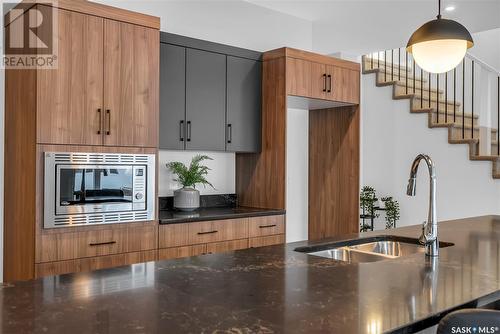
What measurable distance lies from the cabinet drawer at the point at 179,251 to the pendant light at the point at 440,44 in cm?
197

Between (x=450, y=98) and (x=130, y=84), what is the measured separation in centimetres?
530

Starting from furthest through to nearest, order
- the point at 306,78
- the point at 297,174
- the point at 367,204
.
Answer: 1. the point at 367,204
2. the point at 297,174
3. the point at 306,78

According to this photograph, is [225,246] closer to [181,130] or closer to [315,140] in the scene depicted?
[181,130]

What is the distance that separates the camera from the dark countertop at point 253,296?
3.57ft

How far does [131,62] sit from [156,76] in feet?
0.67

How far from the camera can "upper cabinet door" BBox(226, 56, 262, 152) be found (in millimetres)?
3934

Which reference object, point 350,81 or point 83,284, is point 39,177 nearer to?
point 83,284

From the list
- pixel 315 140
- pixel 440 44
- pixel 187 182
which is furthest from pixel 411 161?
pixel 440 44

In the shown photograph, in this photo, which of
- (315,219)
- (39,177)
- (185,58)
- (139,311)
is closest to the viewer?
(139,311)

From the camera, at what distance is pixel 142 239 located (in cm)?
314

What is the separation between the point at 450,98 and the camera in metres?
6.82

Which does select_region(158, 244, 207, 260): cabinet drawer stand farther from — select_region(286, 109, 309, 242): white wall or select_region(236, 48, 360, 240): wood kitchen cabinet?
select_region(286, 109, 309, 242): white wall

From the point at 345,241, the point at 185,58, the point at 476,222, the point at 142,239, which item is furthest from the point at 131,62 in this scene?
the point at 476,222

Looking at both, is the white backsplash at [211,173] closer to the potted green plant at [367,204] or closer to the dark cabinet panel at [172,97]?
the dark cabinet panel at [172,97]
